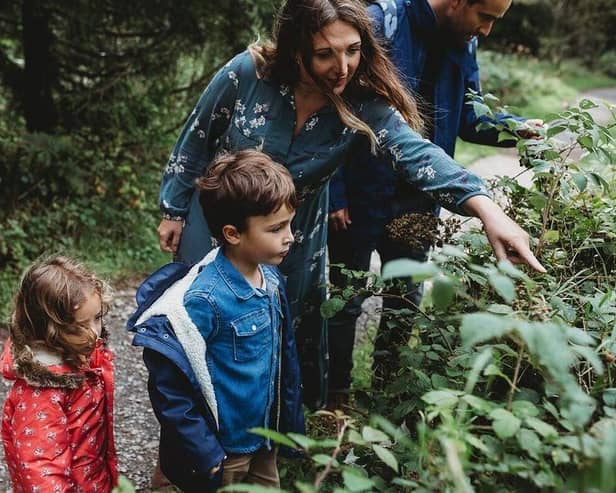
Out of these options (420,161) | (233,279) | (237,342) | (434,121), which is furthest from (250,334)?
(434,121)

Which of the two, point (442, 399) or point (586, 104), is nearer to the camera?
point (442, 399)

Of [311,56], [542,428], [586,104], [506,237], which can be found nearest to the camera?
[542,428]

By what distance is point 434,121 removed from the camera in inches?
121

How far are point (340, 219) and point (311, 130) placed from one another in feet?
2.35

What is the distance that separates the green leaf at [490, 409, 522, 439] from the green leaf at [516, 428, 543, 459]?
0.02m

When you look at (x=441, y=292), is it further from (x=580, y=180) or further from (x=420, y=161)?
(x=420, y=161)

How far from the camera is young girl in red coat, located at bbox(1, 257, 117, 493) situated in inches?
88.0

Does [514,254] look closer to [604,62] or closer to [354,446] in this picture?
[354,446]

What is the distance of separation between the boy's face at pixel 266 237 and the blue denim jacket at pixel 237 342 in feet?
0.27

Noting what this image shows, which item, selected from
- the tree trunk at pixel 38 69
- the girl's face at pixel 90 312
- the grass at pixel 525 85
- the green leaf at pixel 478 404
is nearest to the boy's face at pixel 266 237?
the girl's face at pixel 90 312

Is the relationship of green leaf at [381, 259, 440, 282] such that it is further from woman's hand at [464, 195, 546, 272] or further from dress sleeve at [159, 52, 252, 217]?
dress sleeve at [159, 52, 252, 217]

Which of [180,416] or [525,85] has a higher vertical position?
[180,416]

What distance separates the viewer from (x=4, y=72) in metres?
5.78

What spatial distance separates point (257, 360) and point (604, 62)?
22.2 meters
